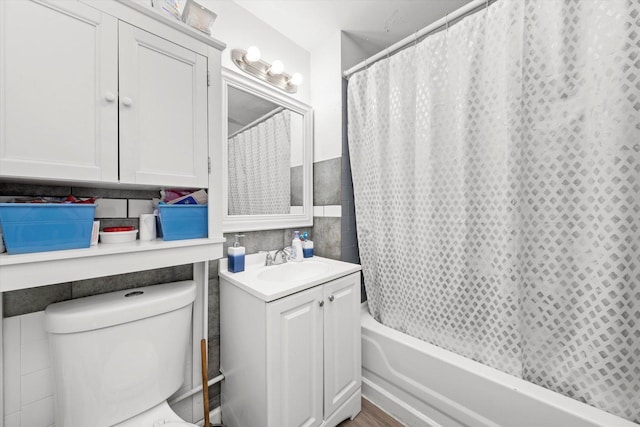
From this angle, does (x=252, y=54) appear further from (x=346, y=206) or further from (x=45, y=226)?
(x=45, y=226)

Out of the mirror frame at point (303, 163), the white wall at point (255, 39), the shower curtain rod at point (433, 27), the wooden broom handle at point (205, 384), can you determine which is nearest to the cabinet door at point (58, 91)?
the mirror frame at point (303, 163)

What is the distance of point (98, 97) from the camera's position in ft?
2.55

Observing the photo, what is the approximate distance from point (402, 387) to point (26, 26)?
79.9 inches

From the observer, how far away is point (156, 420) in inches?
35.7

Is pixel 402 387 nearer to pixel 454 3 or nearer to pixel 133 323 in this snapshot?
pixel 133 323

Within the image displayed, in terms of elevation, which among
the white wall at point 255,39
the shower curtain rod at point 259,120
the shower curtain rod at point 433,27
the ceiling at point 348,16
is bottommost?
the shower curtain rod at point 259,120

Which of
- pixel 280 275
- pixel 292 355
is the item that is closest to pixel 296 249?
pixel 280 275

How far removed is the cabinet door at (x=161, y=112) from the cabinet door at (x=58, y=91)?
4 centimetres

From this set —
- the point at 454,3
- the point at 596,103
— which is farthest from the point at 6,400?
the point at 454,3

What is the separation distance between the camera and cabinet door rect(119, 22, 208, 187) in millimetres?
832

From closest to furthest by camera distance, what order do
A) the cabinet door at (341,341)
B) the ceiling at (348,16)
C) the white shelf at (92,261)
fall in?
the white shelf at (92,261) < the cabinet door at (341,341) < the ceiling at (348,16)

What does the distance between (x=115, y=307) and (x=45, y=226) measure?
0.33 m

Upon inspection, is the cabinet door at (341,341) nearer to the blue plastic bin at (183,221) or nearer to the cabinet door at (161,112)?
the blue plastic bin at (183,221)

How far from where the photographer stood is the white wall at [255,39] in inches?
52.9
